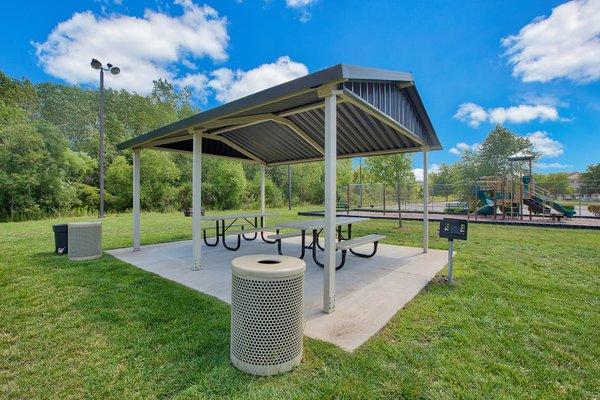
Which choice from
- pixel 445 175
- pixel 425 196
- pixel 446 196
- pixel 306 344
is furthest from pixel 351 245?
pixel 445 175

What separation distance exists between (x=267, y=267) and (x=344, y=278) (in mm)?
2442

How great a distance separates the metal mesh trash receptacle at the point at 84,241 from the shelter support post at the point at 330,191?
4.62 m

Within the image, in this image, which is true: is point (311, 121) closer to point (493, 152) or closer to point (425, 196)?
point (425, 196)

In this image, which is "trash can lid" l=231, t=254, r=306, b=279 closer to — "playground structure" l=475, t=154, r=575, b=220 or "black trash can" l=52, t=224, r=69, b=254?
"black trash can" l=52, t=224, r=69, b=254

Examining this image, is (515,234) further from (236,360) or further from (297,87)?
(236,360)

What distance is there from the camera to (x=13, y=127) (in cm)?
1273

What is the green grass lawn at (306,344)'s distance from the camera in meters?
1.94

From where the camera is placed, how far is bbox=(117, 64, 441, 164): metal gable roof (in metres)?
3.26

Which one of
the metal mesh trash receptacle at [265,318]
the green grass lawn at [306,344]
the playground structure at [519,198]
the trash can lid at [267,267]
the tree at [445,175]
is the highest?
the tree at [445,175]

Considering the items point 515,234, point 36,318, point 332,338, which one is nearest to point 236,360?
point 332,338

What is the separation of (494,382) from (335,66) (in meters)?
2.74

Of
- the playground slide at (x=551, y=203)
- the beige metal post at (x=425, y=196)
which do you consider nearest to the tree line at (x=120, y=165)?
the playground slide at (x=551, y=203)

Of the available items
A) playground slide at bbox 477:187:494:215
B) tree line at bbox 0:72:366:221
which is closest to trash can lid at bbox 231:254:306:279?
playground slide at bbox 477:187:494:215

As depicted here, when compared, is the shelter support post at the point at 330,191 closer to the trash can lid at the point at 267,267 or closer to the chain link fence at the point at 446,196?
the trash can lid at the point at 267,267
